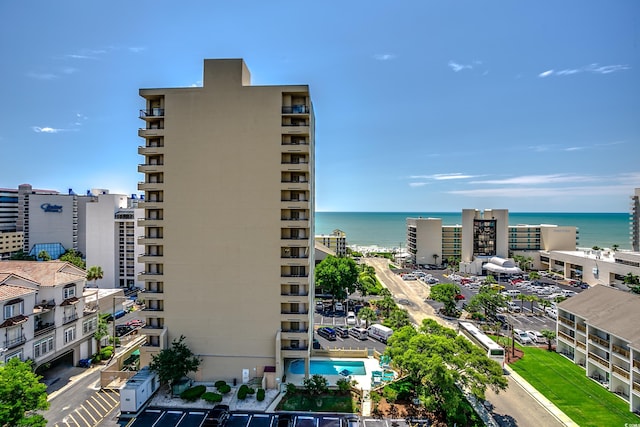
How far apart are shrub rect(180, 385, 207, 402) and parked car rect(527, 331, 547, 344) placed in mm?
40784

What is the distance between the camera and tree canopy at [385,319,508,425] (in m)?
25.6

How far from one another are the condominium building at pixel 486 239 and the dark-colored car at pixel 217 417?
254 feet

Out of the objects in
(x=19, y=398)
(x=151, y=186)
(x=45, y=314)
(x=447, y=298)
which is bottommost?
(x=447, y=298)

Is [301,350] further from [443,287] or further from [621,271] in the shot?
[621,271]

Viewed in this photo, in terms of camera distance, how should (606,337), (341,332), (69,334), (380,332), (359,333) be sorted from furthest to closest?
(341,332) < (359,333) < (380,332) < (69,334) < (606,337)

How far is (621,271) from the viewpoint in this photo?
Result: 66.4m

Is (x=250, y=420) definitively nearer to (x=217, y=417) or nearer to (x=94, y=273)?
(x=217, y=417)

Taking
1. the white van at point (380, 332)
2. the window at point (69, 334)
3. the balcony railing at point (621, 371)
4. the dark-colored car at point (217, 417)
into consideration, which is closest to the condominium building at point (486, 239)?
the white van at point (380, 332)

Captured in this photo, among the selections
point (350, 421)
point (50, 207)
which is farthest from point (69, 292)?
point (50, 207)

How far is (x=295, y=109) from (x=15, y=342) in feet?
106

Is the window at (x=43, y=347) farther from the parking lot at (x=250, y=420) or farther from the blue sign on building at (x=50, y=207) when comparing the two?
the blue sign on building at (x=50, y=207)

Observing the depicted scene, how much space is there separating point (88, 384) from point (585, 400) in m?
45.7

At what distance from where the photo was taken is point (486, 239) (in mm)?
92312

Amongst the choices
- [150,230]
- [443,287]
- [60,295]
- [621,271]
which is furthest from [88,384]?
[621,271]
